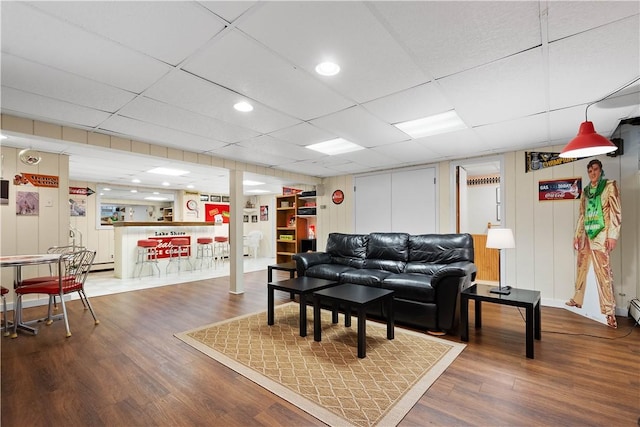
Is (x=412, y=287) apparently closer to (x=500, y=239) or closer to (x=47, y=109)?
(x=500, y=239)

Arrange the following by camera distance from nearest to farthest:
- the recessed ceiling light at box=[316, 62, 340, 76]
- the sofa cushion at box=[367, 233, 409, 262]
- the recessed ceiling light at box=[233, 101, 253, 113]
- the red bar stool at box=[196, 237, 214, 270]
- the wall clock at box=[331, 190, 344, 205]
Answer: the recessed ceiling light at box=[316, 62, 340, 76]
the recessed ceiling light at box=[233, 101, 253, 113]
the sofa cushion at box=[367, 233, 409, 262]
the wall clock at box=[331, 190, 344, 205]
the red bar stool at box=[196, 237, 214, 270]

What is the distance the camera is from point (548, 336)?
3125mm

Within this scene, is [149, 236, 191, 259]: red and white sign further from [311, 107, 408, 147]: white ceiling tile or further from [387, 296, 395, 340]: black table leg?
[387, 296, 395, 340]: black table leg

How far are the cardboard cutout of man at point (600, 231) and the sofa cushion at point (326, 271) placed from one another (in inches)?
120

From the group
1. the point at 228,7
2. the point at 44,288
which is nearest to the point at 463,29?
the point at 228,7

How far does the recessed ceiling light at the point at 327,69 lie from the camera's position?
6.95ft

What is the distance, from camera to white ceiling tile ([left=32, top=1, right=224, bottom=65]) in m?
1.54

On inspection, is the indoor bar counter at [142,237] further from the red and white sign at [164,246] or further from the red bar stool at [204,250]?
the red bar stool at [204,250]

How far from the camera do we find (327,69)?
2186 mm

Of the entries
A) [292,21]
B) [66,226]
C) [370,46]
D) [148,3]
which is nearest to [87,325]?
[66,226]

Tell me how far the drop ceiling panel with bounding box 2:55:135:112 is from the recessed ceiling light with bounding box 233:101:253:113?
90 cm

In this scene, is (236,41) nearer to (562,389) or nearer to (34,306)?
(562,389)

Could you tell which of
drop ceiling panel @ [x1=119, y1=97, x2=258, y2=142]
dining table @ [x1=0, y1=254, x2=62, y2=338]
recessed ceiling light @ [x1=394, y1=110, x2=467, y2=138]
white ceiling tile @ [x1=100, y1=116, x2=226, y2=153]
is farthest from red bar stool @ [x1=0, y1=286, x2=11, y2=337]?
recessed ceiling light @ [x1=394, y1=110, x2=467, y2=138]

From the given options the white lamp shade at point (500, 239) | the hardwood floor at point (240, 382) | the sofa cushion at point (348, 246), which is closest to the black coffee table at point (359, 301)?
the hardwood floor at point (240, 382)
